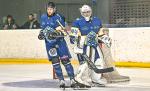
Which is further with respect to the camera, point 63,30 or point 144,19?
point 144,19

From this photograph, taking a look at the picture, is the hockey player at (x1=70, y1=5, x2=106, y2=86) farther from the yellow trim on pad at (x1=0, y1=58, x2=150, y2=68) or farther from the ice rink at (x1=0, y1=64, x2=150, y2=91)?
the yellow trim on pad at (x1=0, y1=58, x2=150, y2=68)

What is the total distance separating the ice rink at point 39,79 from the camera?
10531mm

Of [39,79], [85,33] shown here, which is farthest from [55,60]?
[39,79]

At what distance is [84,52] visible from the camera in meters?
10.4

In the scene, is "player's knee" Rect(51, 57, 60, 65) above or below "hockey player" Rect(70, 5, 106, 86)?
below

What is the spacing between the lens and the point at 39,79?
40.3ft

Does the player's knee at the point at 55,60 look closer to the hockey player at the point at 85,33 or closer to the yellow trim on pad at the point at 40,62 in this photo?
the hockey player at the point at 85,33

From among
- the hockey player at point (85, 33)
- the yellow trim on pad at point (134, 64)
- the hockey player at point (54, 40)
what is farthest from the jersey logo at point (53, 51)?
the yellow trim on pad at point (134, 64)

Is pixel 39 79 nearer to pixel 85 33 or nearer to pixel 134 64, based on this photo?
pixel 85 33

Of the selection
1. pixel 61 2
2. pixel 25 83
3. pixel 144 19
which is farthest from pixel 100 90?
A: pixel 61 2

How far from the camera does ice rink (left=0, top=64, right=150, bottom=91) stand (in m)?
10.5

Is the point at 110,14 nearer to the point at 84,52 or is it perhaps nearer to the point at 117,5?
the point at 117,5

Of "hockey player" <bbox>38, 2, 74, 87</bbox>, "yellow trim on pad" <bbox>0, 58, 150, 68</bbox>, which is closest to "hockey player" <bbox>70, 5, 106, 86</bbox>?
"hockey player" <bbox>38, 2, 74, 87</bbox>

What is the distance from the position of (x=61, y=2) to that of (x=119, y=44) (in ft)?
13.6
